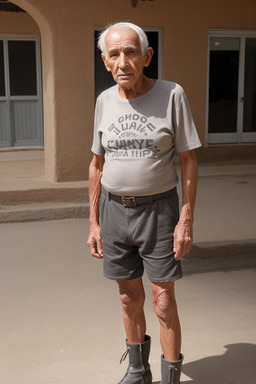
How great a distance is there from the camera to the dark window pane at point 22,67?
11.7m

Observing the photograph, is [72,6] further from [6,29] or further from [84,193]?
[6,29]

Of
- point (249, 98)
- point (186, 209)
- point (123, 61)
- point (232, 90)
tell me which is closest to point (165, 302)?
point (186, 209)

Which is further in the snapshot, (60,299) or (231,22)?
(231,22)

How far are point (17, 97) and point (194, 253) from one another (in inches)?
292

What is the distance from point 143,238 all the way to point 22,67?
9.56 metres

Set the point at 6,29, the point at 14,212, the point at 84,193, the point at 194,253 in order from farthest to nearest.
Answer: the point at 6,29 → the point at 84,193 → the point at 14,212 → the point at 194,253

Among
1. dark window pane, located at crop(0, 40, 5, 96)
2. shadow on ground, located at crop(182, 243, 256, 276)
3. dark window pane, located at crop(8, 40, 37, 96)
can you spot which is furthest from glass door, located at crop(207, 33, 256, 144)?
shadow on ground, located at crop(182, 243, 256, 276)

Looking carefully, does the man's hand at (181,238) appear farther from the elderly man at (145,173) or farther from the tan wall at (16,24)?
the tan wall at (16,24)

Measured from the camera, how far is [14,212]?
7059 mm

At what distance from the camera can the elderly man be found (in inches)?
111

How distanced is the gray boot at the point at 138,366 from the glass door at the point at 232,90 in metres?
7.39

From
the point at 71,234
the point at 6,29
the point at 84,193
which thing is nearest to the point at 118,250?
the point at 71,234

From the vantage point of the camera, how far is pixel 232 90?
10320 millimetres

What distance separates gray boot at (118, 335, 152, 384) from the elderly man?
18 cm
